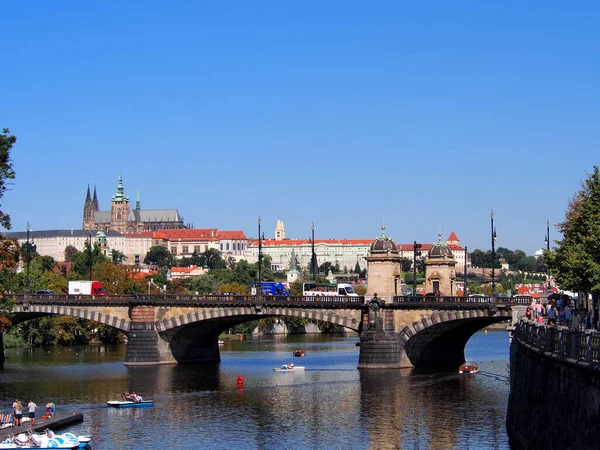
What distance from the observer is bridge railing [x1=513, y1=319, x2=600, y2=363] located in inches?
1161

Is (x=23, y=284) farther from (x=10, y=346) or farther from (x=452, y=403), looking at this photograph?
(x=452, y=403)

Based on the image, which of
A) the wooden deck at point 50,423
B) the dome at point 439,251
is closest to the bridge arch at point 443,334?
the dome at point 439,251

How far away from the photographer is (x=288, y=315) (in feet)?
304

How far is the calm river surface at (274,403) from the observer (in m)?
53.3

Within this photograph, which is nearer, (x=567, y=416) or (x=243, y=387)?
(x=567, y=416)

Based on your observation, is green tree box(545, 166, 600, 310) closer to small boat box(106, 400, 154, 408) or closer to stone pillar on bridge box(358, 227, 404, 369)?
stone pillar on bridge box(358, 227, 404, 369)

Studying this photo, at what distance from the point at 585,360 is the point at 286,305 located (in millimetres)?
63207

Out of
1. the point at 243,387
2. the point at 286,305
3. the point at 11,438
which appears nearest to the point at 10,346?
the point at 286,305

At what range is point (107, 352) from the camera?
4759 inches

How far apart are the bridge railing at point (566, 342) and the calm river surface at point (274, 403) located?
30.6 ft

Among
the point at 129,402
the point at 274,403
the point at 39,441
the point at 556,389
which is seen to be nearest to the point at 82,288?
the point at 129,402

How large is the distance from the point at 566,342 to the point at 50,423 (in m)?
30.5

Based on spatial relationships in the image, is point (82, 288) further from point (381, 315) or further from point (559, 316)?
point (559, 316)

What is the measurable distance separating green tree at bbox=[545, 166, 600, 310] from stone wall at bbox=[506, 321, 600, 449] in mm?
11070
